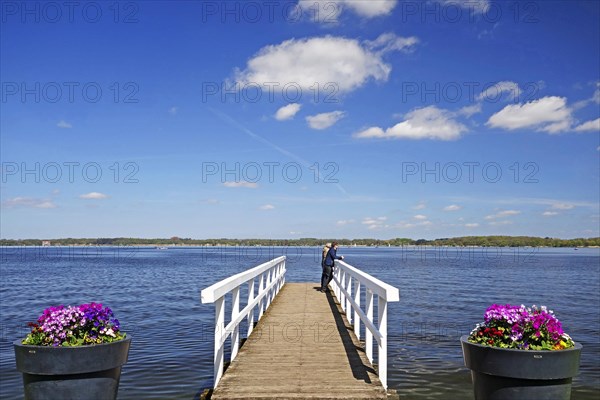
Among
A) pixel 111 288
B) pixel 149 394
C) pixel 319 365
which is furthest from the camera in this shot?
pixel 111 288

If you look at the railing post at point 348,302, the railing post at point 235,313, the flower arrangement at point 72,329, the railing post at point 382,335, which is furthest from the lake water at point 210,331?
the flower arrangement at point 72,329

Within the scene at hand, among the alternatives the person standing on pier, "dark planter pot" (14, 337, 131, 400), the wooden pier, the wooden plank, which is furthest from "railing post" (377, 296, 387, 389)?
the person standing on pier

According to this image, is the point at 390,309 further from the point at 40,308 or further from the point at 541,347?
the point at 541,347

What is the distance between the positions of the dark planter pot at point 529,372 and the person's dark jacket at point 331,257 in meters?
12.0

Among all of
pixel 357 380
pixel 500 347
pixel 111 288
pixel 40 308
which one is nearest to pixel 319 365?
pixel 357 380

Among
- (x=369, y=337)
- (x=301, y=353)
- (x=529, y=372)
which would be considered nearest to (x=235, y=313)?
(x=301, y=353)

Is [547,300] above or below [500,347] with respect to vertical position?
below

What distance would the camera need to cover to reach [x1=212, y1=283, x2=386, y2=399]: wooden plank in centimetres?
675

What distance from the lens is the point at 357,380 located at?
7.32 meters

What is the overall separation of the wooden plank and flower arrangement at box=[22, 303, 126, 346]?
156 cm

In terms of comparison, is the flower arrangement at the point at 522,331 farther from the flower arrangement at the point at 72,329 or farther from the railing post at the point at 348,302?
the railing post at the point at 348,302

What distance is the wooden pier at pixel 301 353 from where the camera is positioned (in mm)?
6750

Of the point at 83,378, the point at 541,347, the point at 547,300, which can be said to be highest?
the point at 541,347

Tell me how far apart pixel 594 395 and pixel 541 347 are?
6823mm
